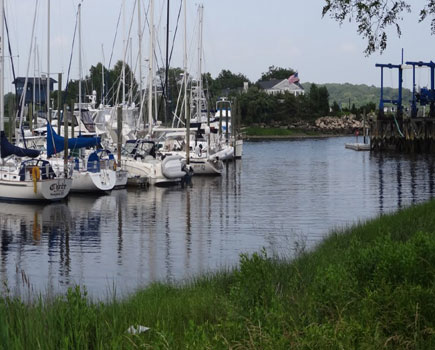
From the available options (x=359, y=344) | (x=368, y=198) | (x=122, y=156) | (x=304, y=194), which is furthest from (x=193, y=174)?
(x=359, y=344)

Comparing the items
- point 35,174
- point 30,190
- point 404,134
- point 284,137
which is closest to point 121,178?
point 30,190

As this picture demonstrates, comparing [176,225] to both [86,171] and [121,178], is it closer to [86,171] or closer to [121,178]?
[86,171]

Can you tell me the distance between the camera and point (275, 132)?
173875 mm

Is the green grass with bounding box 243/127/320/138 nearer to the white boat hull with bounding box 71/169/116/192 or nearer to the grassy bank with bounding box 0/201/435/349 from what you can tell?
the white boat hull with bounding box 71/169/116/192

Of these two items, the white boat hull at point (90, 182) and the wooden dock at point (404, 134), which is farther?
the wooden dock at point (404, 134)

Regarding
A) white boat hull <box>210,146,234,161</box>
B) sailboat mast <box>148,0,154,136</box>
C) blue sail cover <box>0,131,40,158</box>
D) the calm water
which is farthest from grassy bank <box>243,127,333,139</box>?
blue sail cover <box>0,131,40,158</box>

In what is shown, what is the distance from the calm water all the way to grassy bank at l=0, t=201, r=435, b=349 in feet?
7.08

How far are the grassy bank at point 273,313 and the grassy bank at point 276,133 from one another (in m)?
153

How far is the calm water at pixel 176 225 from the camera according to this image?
2241 centimetres

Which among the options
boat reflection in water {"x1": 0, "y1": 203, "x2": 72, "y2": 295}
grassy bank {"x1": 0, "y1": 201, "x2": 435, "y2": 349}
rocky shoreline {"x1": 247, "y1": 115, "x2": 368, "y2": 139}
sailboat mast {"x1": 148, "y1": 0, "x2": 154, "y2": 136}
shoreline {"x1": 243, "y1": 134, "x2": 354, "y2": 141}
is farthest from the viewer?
rocky shoreline {"x1": 247, "y1": 115, "x2": 368, "y2": 139}

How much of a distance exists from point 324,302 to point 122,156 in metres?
42.1

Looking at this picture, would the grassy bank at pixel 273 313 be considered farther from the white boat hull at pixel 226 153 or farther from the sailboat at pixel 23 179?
the white boat hull at pixel 226 153

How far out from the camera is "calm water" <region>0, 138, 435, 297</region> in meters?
22.4

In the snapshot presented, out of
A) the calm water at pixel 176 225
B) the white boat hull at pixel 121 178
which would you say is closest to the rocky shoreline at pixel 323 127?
the calm water at pixel 176 225
